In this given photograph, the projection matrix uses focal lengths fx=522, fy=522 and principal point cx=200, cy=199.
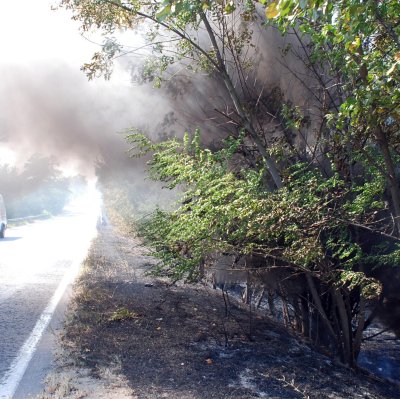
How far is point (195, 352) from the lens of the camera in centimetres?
508

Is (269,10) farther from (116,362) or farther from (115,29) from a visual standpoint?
(115,29)

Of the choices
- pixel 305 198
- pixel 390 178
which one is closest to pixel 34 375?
pixel 305 198

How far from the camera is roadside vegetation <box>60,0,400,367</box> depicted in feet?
13.5

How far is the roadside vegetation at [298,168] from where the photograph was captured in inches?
162

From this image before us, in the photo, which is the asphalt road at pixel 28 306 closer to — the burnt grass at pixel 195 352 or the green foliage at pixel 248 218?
the burnt grass at pixel 195 352

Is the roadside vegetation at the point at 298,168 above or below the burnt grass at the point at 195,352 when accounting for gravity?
above

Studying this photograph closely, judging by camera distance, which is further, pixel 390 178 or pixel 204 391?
pixel 390 178

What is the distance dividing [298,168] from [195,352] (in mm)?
2333

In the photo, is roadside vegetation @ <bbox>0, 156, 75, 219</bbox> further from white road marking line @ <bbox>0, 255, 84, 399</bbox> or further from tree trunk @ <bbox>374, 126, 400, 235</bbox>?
tree trunk @ <bbox>374, 126, 400, 235</bbox>

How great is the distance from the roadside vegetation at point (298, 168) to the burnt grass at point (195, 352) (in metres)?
0.66

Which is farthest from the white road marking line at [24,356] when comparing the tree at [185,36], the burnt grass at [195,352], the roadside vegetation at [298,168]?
the tree at [185,36]

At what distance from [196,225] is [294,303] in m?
2.72

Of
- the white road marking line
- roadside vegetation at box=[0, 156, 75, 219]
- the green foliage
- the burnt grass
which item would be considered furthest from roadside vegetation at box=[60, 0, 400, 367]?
roadside vegetation at box=[0, 156, 75, 219]

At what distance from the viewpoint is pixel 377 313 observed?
6.62 metres
